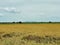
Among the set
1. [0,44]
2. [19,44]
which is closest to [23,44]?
[19,44]

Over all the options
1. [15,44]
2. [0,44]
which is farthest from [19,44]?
[0,44]

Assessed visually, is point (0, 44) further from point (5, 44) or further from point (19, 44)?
point (19, 44)

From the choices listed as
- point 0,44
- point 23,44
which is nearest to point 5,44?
point 0,44

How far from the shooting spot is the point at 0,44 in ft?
64.5

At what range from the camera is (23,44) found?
64.8ft

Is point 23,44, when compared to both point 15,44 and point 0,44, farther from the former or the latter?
point 0,44

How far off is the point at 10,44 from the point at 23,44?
1275 millimetres

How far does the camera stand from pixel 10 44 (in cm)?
1927

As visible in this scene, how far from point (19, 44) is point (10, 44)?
2.69ft

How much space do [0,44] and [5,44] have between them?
18.8 inches

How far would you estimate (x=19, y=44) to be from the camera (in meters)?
19.3

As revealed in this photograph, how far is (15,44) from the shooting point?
63.1 feet

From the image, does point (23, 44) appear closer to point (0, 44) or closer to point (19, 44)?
point (19, 44)

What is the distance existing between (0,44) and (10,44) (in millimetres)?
1044
